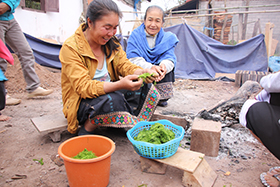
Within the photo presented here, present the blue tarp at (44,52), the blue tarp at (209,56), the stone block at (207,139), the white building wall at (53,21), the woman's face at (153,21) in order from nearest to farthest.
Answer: the stone block at (207,139) → the woman's face at (153,21) → the blue tarp at (44,52) → the white building wall at (53,21) → the blue tarp at (209,56)

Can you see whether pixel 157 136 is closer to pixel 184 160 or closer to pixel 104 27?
pixel 184 160

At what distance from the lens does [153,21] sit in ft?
10.2

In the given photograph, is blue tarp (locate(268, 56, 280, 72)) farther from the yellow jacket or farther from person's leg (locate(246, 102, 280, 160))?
the yellow jacket

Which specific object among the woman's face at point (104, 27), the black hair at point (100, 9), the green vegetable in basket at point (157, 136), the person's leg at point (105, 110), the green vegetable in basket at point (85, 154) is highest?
the black hair at point (100, 9)

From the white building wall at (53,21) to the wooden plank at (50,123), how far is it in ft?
16.7

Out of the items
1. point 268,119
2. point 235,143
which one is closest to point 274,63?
point 235,143

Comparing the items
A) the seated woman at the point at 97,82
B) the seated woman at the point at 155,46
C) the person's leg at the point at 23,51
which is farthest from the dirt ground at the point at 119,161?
A: the seated woman at the point at 155,46

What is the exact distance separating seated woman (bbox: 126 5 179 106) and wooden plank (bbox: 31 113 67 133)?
4.46 ft

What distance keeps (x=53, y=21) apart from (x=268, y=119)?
25.5ft

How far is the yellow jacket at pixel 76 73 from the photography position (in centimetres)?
198

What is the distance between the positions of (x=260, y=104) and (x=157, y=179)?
43.7 inches

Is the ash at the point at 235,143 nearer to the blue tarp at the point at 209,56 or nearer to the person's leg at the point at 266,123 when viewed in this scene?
the person's leg at the point at 266,123

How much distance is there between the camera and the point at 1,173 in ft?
5.95

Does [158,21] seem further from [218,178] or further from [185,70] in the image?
[185,70]
